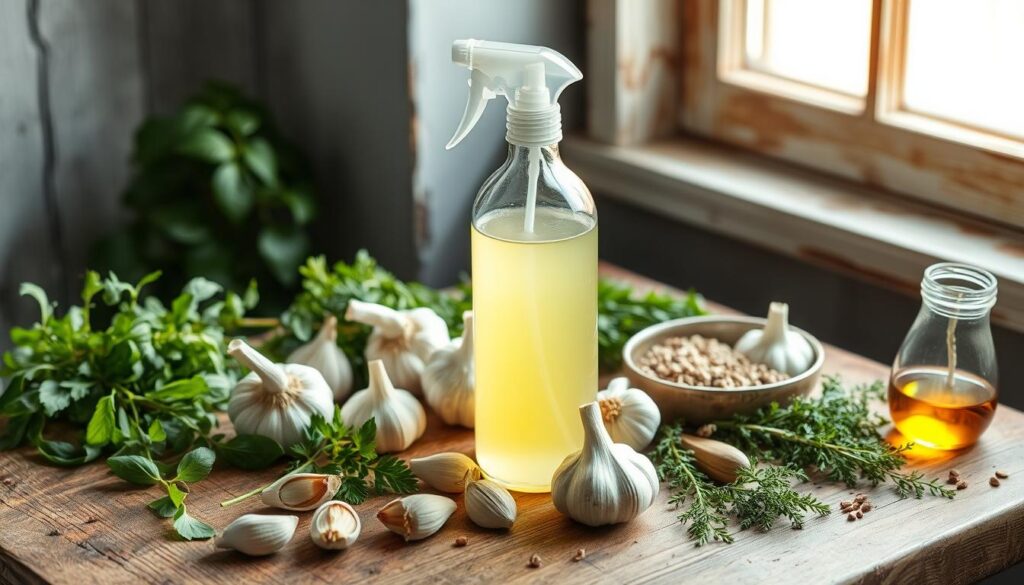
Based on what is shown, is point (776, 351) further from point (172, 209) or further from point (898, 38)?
point (172, 209)

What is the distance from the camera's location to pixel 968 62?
1.33m

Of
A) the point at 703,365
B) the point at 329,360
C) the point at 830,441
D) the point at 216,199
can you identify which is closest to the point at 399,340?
the point at 329,360

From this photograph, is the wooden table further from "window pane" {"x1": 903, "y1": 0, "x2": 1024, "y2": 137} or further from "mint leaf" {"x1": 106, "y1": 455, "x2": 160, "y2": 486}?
"window pane" {"x1": 903, "y1": 0, "x2": 1024, "y2": 137}

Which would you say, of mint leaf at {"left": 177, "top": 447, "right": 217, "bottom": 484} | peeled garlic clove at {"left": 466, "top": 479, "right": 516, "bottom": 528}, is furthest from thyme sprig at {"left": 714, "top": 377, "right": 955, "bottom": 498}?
mint leaf at {"left": 177, "top": 447, "right": 217, "bottom": 484}

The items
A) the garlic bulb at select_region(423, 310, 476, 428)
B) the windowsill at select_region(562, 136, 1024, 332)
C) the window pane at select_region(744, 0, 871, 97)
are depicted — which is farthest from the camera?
the window pane at select_region(744, 0, 871, 97)

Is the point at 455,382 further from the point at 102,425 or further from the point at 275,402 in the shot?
the point at 102,425

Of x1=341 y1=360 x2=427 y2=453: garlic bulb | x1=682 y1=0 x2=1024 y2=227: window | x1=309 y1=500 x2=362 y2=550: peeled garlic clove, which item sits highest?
x1=682 y1=0 x2=1024 y2=227: window

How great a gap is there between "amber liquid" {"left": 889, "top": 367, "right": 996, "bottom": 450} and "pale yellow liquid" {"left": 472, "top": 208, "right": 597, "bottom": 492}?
0.28 m

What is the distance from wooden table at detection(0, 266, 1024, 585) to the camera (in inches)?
35.5

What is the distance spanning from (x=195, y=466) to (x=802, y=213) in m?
0.74

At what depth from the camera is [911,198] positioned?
1.42 m

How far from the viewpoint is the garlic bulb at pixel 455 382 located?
113 cm

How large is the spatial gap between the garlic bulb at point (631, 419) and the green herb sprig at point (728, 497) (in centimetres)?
2

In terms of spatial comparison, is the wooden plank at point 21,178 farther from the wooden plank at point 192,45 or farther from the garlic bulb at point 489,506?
the garlic bulb at point 489,506
